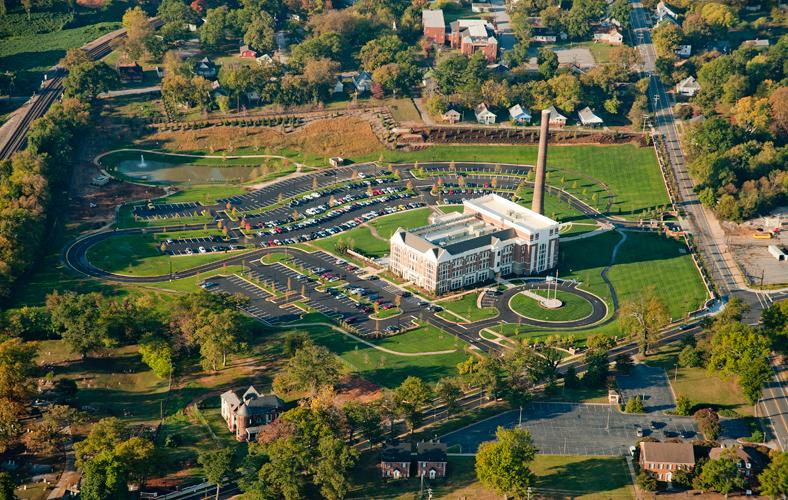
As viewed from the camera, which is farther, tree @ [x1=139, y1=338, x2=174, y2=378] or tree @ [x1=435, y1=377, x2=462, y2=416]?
tree @ [x1=139, y1=338, x2=174, y2=378]

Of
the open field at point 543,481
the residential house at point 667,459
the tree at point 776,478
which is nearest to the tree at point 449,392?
the open field at point 543,481

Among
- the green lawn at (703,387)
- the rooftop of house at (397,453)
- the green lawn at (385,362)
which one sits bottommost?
the green lawn at (703,387)

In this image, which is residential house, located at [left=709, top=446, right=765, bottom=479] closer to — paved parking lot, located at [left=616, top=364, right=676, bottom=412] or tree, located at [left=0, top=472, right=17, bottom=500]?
paved parking lot, located at [left=616, top=364, right=676, bottom=412]

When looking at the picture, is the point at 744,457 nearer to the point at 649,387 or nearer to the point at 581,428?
the point at 581,428

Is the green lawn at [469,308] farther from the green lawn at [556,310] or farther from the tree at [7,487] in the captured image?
the tree at [7,487]

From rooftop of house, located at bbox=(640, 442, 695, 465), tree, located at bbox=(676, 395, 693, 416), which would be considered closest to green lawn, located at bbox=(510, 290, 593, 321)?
tree, located at bbox=(676, 395, 693, 416)

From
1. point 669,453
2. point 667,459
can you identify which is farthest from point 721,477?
point 669,453
